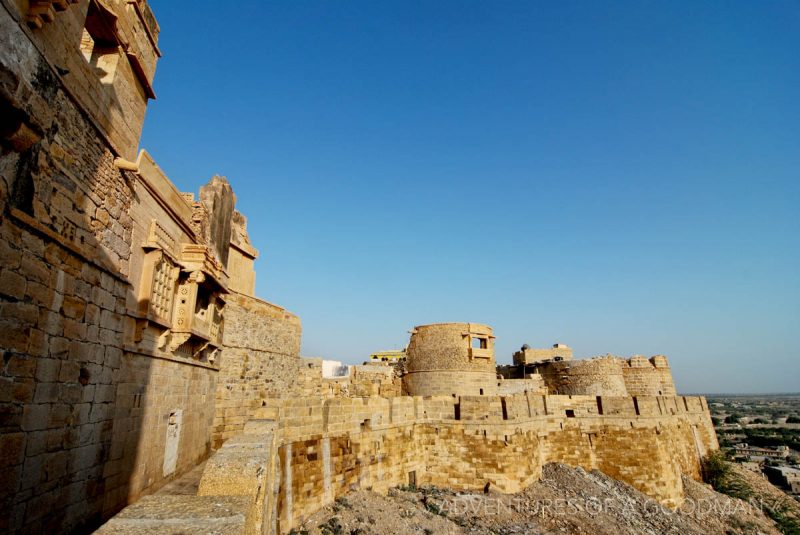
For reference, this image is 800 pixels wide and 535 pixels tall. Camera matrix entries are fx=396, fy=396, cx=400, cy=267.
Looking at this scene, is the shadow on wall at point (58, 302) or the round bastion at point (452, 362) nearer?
the shadow on wall at point (58, 302)

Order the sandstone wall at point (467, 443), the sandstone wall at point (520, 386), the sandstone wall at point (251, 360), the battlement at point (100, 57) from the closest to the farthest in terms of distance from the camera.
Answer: the battlement at point (100, 57)
the sandstone wall at point (467, 443)
the sandstone wall at point (251, 360)
the sandstone wall at point (520, 386)

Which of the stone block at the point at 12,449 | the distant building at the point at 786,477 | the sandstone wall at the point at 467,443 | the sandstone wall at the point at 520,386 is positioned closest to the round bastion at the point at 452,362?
the sandstone wall at the point at 520,386

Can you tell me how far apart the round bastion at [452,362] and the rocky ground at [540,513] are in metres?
5.54

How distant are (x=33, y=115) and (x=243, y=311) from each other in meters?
8.96

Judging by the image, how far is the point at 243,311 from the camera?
11680 mm

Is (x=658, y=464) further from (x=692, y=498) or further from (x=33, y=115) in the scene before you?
(x=33, y=115)

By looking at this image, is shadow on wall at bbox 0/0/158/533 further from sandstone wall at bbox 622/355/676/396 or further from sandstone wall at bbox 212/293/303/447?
sandstone wall at bbox 622/355/676/396

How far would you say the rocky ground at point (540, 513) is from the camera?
8516 millimetres

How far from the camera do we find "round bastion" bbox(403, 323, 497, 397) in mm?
18562

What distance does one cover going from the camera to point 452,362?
61.7 feet

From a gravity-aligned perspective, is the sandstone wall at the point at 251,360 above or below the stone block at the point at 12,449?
above

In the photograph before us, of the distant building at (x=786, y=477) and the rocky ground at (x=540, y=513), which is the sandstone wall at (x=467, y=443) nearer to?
the rocky ground at (x=540, y=513)

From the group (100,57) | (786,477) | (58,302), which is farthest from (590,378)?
(100,57)

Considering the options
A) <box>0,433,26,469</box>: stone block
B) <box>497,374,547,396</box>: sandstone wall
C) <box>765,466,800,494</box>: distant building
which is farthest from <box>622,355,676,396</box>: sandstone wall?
<box>0,433,26,469</box>: stone block
